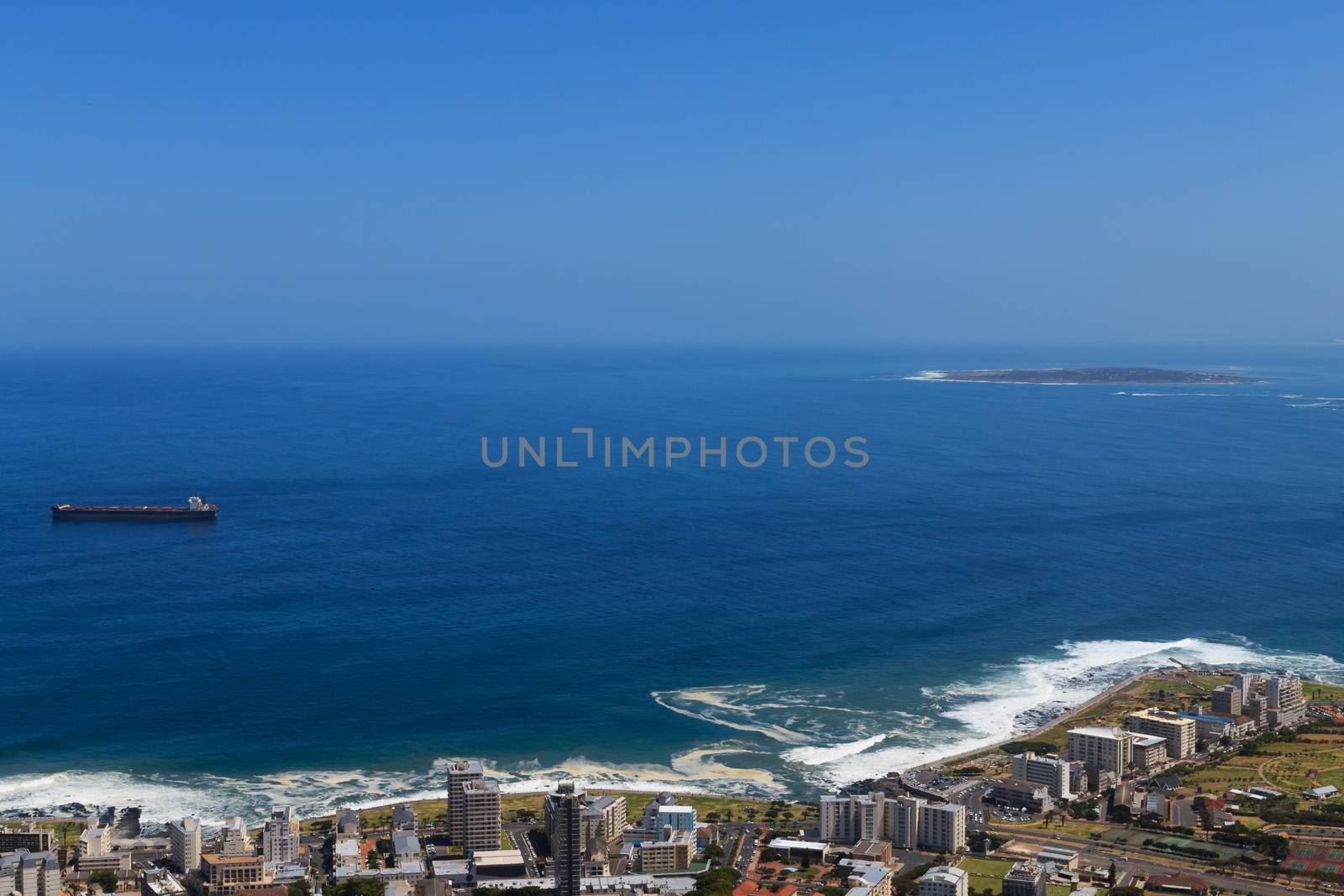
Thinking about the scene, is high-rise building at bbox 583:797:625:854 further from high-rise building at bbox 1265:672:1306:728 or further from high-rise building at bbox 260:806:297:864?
high-rise building at bbox 1265:672:1306:728

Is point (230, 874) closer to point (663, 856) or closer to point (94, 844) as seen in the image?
point (94, 844)

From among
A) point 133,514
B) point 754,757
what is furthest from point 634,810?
point 133,514

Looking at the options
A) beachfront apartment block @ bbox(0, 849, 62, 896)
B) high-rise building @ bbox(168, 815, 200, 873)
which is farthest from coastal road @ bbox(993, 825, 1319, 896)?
beachfront apartment block @ bbox(0, 849, 62, 896)

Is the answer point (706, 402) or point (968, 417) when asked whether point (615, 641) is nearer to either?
point (968, 417)

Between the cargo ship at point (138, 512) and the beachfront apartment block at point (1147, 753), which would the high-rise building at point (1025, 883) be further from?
the cargo ship at point (138, 512)

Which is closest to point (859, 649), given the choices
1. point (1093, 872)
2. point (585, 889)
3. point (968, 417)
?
point (1093, 872)

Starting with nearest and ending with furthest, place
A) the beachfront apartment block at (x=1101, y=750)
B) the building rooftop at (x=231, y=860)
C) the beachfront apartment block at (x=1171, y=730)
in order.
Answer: the building rooftop at (x=231, y=860) → the beachfront apartment block at (x=1101, y=750) → the beachfront apartment block at (x=1171, y=730)

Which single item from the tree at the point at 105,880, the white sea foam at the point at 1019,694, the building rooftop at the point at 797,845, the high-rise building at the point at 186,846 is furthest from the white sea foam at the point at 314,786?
the building rooftop at the point at 797,845
